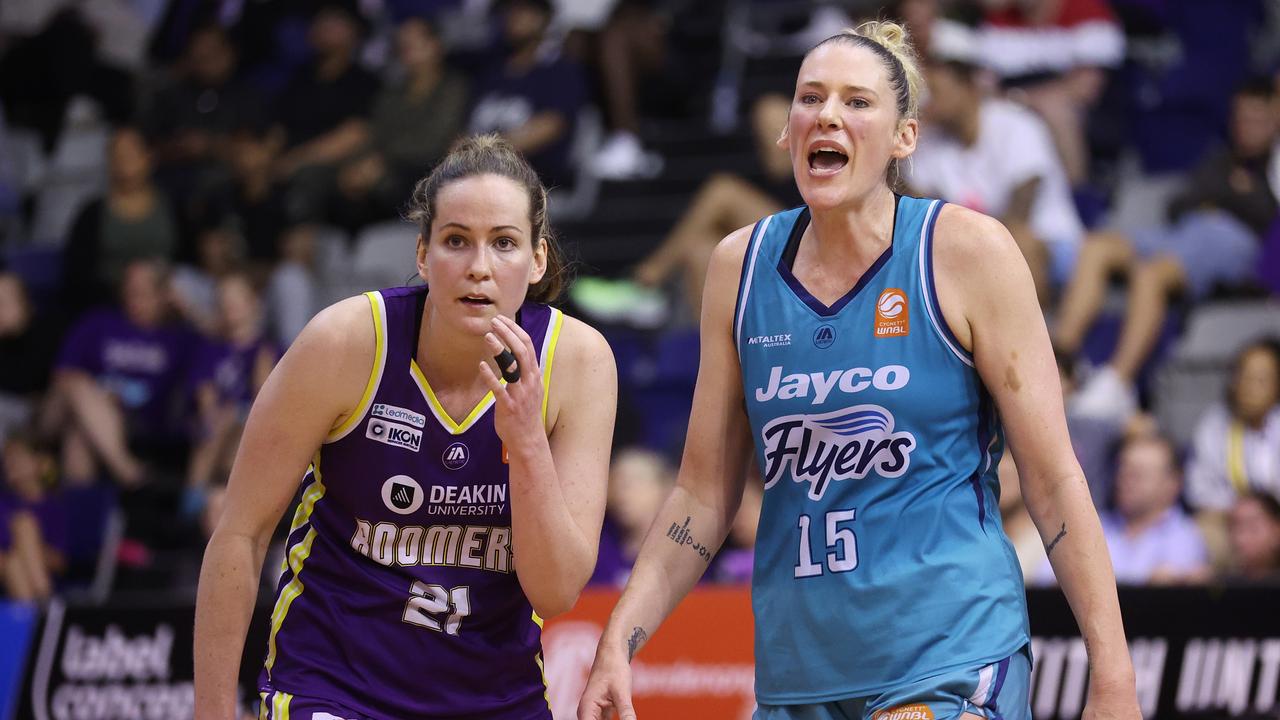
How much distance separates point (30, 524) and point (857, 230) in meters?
6.54

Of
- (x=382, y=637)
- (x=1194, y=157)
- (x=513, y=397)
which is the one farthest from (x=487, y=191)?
(x=1194, y=157)

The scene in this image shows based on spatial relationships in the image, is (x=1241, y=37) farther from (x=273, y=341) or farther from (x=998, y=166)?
(x=273, y=341)

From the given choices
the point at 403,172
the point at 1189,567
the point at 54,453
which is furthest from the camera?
the point at 403,172

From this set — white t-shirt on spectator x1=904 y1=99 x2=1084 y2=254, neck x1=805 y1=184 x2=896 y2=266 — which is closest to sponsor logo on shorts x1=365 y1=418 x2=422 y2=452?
neck x1=805 y1=184 x2=896 y2=266

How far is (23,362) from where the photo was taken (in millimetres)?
10250

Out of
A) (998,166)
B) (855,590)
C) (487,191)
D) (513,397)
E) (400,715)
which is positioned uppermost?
(998,166)

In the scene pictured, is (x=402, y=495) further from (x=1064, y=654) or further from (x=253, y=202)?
(x=253, y=202)

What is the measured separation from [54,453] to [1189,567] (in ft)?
21.7

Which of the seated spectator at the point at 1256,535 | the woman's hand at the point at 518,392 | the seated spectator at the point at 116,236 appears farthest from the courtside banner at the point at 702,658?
the seated spectator at the point at 116,236

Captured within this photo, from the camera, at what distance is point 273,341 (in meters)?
9.84

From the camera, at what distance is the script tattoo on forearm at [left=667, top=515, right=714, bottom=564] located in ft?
11.7

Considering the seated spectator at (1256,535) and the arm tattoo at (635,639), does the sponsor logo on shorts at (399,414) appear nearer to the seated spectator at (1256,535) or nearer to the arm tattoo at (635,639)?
the arm tattoo at (635,639)

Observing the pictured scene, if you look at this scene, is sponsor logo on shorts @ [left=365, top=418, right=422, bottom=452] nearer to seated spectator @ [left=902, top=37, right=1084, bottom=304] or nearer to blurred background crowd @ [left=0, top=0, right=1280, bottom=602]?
blurred background crowd @ [left=0, top=0, right=1280, bottom=602]

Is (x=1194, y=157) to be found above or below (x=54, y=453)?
above
